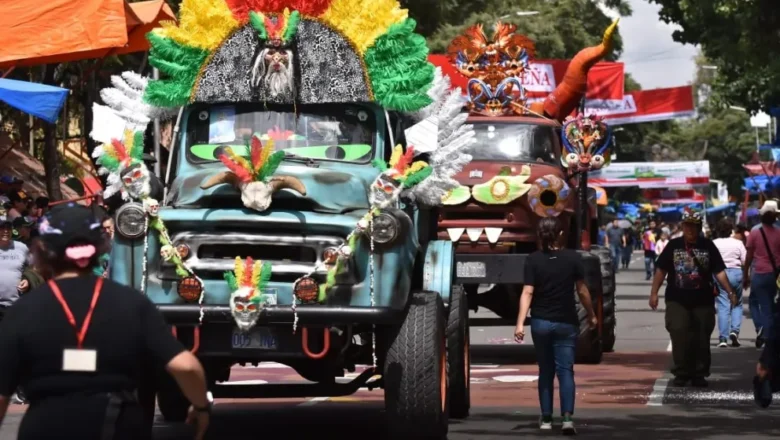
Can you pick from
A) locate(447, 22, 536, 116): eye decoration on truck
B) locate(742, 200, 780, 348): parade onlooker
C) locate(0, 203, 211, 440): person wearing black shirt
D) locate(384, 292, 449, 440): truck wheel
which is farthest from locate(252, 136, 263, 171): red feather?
locate(742, 200, 780, 348): parade onlooker

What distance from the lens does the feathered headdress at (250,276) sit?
10.8 meters

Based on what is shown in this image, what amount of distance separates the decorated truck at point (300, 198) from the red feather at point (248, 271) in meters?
0.01

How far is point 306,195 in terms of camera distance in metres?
11.4

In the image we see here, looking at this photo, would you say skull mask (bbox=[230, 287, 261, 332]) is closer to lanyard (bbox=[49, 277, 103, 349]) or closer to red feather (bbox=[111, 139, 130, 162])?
red feather (bbox=[111, 139, 130, 162])

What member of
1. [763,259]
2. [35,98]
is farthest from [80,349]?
[763,259]

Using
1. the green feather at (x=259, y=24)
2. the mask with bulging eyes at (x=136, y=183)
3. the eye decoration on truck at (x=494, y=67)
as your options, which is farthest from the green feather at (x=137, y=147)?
the eye decoration on truck at (x=494, y=67)

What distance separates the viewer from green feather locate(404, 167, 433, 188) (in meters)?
11.4

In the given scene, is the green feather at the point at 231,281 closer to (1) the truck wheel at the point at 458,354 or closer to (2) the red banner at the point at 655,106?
(1) the truck wheel at the point at 458,354

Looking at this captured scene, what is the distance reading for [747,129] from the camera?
124 metres

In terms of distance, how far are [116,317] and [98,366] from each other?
18 centimetres

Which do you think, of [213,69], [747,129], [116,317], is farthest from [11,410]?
[747,129]

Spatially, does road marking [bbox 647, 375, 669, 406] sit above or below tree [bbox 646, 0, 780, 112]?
below

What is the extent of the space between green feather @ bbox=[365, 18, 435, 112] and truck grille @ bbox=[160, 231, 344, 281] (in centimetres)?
162

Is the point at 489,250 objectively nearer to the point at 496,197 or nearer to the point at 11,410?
the point at 496,197
